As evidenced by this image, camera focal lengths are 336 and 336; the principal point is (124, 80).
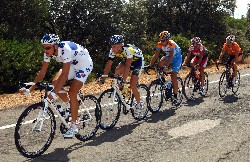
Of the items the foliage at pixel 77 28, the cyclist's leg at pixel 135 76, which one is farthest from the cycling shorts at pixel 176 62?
the foliage at pixel 77 28

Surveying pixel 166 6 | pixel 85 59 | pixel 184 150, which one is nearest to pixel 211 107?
pixel 184 150

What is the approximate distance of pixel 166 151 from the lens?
236 inches

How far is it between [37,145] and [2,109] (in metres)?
3.78

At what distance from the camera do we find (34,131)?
18.9ft

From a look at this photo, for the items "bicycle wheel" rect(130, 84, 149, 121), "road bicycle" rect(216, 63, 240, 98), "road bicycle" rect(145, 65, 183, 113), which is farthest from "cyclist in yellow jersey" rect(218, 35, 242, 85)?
"bicycle wheel" rect(130, 84, 149, 121)

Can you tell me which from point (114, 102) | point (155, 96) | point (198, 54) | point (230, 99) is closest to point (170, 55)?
point (155, 96)

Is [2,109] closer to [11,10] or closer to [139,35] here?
[11,10]

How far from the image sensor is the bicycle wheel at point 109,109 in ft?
24.2

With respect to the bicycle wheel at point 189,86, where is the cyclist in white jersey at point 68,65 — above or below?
above

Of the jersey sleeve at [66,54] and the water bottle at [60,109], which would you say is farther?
the water bottle at [60,109]

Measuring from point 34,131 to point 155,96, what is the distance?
4123 millimetres

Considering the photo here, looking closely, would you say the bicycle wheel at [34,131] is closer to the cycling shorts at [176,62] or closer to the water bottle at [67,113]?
the water bottle at [67,113]

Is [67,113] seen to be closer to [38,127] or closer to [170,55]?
[38,127]

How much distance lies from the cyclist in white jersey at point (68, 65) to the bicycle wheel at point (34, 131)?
322 millimetres
